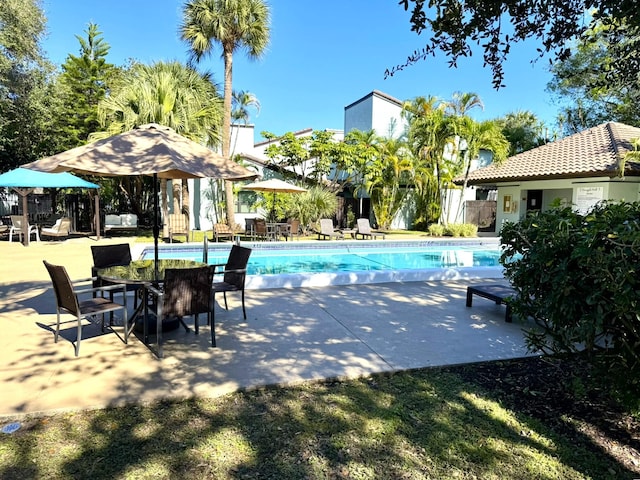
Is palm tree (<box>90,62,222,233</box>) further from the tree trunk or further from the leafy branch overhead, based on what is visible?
the leafy branch overhead

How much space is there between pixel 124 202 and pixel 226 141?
10668 millimetres

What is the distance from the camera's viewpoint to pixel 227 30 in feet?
57.0

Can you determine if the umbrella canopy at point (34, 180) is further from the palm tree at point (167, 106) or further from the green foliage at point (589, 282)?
the green foliage at point (589, 282)

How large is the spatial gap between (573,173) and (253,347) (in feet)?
53.3

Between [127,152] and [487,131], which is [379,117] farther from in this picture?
[127,152]

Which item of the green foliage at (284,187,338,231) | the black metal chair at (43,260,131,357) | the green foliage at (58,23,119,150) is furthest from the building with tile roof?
the green foliage at (58,23,119,150)

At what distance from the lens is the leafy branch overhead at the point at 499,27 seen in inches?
134

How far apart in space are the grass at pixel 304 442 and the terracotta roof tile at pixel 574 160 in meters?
15.7

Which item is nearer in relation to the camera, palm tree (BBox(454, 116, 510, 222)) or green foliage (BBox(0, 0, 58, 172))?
green foliage (BBox(0, 0, 58, 172))

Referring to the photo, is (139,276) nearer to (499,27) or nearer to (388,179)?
(499,27)

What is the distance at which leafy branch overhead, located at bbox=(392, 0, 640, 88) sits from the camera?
11.2 ft

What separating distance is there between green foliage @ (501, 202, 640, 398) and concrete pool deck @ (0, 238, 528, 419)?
1.39 m

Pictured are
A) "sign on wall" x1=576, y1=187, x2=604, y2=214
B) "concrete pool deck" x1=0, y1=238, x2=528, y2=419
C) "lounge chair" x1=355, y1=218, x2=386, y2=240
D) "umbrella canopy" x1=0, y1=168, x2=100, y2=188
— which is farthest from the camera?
"lounge chair" x1=355, y1=218, x2=386, y2=240

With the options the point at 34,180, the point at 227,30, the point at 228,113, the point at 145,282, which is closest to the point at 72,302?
the point at 145,282
